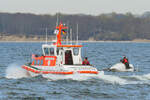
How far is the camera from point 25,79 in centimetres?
3872

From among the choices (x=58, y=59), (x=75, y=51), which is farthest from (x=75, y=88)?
(x=75, y=51)

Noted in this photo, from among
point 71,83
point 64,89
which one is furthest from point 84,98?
point 71,83

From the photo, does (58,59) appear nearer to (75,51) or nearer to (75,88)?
(75,51)

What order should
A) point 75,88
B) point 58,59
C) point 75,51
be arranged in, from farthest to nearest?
1. point 75,51
2. point 58,59
3. point 75,88

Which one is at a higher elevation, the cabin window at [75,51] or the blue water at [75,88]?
the cabin window at [75,51]

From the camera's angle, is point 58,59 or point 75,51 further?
point 75,51

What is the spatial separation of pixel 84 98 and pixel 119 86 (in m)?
5.30

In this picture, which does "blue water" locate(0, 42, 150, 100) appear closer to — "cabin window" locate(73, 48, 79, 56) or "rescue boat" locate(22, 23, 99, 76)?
"rescue boat" locate(22, 23, 99, 76)

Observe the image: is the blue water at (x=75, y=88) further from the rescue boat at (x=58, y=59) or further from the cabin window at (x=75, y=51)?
the cabin window at (x=75, y=51)

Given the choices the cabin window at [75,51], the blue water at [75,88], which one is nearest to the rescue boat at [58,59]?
the cabin window at [75,51]

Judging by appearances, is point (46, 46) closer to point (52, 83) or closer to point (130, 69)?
point (52, 83)

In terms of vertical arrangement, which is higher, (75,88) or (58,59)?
(58,59)

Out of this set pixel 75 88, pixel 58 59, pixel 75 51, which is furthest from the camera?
pixel 75 51

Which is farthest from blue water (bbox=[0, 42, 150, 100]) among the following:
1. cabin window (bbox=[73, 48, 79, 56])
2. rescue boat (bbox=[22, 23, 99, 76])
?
cabin window (bbox=[73, 48, 79, 56])
